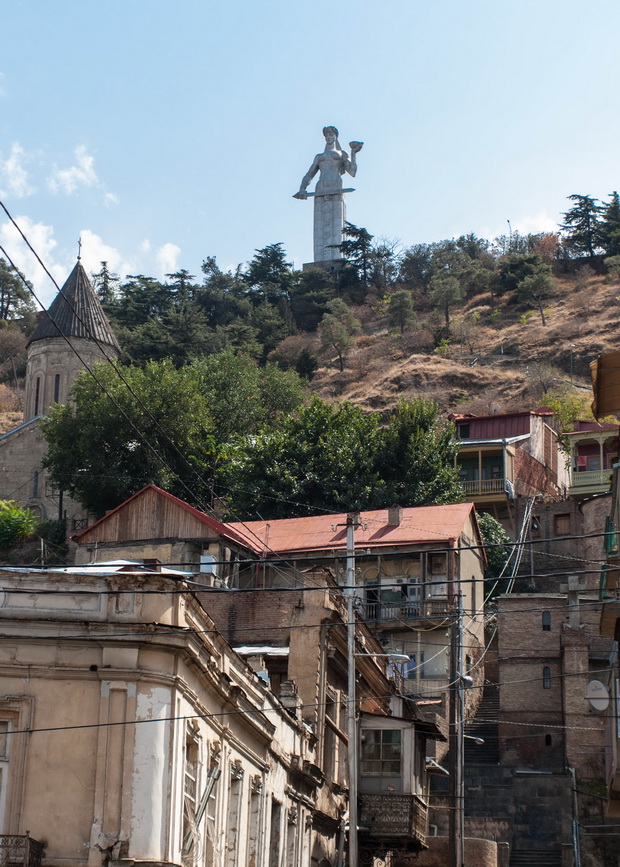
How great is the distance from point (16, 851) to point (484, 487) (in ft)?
162

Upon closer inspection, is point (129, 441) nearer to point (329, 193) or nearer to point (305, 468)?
point (305, 468)

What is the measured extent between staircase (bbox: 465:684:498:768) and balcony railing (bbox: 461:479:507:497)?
17.3 meters

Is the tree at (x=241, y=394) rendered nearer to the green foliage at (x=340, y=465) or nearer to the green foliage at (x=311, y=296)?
the green foliage at (x=340, y=465)

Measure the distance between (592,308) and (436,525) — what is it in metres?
58.7

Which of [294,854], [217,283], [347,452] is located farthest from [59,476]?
[217,283]

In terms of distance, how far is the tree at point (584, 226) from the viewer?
379 ft

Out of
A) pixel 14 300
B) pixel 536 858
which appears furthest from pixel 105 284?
Result: pixel 536 858

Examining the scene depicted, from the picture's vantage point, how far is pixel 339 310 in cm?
11050

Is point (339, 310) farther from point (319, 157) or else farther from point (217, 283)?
point (319, 157)

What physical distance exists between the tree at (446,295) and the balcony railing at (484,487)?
39963 mm

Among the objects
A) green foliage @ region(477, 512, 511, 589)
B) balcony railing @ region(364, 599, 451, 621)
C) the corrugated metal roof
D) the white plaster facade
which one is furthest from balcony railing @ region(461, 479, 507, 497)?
the white plaster facade

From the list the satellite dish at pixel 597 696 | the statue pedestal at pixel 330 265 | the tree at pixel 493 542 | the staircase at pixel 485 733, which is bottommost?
the satellite dish at pixel 597 696

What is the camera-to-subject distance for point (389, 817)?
94.7 feet

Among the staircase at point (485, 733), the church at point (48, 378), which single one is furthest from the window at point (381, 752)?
the church at point (48, 378)
